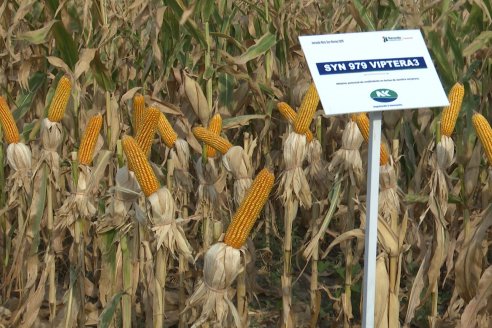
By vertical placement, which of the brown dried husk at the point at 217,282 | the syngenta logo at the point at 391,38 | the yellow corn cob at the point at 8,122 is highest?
the syngenta logo at the point at 391,38

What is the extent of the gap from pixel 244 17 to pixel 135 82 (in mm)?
1148

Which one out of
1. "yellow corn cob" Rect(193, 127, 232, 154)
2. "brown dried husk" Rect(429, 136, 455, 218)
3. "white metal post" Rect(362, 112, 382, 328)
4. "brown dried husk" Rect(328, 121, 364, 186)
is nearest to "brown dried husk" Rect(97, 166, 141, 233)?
"yellow corn cob" Rect(193, 127, 232, 154)

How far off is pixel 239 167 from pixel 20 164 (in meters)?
1.10

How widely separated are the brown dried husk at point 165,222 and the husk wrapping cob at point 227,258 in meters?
0.15

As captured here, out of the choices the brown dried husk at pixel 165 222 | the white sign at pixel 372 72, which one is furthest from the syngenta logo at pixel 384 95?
the brown dried husk at pixel 165 222

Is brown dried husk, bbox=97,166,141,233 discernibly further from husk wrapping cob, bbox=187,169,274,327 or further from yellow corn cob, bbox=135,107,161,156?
husk wrapping cob, bbox=187,169,274,327

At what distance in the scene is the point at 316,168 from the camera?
14.1 feet

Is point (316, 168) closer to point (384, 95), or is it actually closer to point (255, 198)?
point (384, 95)

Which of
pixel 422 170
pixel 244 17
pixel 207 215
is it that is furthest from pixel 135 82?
pixel 422 170

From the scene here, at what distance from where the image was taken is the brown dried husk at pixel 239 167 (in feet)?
12.5

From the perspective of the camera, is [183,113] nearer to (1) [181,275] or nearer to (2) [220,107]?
(2) [220,107]

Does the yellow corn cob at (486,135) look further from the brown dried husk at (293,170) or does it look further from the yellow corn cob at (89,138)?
the yellow corn cob at (89,138)

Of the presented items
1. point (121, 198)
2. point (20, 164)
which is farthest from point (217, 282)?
point (20, 164)

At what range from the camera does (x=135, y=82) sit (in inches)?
207
